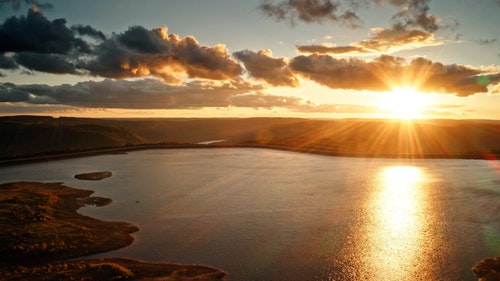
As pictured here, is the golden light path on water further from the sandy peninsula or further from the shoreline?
the sandy peninsula

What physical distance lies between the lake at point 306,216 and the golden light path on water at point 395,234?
7 centimetres

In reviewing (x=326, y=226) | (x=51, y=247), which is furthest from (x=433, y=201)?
(x=51, y=247)

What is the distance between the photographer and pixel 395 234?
2456 centimetres

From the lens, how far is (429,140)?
150 m

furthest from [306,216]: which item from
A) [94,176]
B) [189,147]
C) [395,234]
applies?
[189,147]

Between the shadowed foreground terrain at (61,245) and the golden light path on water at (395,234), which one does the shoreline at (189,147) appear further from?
the shadowed foreground terrain at (61,245)

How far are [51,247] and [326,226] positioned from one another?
57.0 ft

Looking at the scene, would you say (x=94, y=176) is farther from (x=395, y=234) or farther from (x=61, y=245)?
(x=395, y=234)

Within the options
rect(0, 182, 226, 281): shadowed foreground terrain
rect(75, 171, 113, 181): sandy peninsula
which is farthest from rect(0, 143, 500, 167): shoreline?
rect(0, 182, 226, 281): shadowed foreground terrain

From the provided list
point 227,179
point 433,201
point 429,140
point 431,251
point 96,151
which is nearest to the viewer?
point 431,251

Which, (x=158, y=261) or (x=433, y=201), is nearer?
(x=158, y=261)

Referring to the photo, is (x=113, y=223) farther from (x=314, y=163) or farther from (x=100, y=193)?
(x=314, y=163)

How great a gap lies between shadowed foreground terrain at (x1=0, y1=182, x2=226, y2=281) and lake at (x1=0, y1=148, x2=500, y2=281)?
125cm

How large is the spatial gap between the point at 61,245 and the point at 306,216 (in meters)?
16.9
